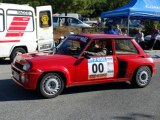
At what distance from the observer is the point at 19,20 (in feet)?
44.5

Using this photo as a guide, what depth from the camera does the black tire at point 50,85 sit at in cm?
767

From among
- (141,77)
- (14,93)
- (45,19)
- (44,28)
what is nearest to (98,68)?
(141,77)

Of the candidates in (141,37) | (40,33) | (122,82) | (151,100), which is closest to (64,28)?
(141,37)

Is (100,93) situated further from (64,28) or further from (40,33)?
(64,28)

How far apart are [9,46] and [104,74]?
6062mm

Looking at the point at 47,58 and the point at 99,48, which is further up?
the point at 99,48

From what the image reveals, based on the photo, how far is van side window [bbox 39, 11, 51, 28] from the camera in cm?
1476

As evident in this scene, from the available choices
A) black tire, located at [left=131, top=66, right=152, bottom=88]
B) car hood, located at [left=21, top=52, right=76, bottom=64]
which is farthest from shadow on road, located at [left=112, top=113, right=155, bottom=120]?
black tire, located at [left=131, top=66, right=152, bottom=88]

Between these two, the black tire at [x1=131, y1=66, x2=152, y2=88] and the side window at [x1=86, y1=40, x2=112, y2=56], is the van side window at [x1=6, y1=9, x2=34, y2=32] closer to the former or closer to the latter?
the side window at [x1=86, y1=40, x2=112, y2=56]

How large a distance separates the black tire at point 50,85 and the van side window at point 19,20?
6102 millimetres

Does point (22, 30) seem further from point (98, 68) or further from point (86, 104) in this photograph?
point (86, 104)

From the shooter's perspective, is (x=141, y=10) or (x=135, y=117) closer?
(x=135, y=117)

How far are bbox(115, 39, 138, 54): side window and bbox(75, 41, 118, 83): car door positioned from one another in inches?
11.9

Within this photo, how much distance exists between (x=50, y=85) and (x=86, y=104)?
0.96 meters
